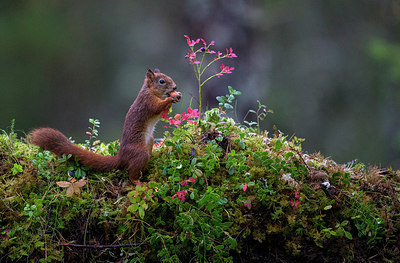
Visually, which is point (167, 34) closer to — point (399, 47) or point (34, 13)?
point (34, 13)

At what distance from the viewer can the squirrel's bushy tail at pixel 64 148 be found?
1967 mm

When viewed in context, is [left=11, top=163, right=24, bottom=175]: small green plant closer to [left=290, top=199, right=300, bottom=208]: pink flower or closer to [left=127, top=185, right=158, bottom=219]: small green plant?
[left=127, top=185, right=158, bottom=219]: small green plant

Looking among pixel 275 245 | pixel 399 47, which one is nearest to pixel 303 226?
pixel 275 245

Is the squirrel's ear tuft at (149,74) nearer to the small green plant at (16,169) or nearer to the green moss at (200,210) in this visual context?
the green moss at (200,210)

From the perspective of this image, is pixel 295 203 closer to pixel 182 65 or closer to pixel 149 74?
pixel 149 74

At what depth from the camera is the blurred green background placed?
6023 millimetres

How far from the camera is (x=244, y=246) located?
172 centimetres

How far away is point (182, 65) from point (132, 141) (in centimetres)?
484

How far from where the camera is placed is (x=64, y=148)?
197 centimetres

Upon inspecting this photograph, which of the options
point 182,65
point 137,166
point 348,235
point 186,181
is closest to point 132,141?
point 137,166

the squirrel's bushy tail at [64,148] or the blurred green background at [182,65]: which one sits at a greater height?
the blurred green background at [182,65]

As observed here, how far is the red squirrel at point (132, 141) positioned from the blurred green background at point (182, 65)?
327 cm

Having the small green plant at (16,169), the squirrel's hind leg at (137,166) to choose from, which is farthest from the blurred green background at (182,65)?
the small green plant at (16,169)

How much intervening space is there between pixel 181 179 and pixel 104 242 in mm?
461
